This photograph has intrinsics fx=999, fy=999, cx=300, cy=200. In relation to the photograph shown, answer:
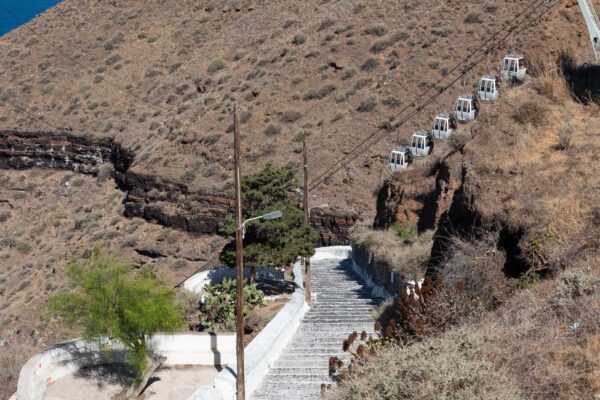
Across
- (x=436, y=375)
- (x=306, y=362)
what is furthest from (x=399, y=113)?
(x=436, y=375)

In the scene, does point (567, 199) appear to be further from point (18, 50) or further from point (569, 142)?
point (18, 50)

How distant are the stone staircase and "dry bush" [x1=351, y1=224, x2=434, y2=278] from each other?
127 centimetres

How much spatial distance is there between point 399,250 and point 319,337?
20.0ft

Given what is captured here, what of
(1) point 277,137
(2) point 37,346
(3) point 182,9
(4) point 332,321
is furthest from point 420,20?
(4) point 332,321

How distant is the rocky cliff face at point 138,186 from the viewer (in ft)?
161

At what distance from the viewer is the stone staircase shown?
58.0ft

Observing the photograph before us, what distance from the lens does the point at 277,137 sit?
5788 cm

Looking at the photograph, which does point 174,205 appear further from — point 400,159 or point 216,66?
point 216,66

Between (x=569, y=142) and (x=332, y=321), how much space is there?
7.52 meters

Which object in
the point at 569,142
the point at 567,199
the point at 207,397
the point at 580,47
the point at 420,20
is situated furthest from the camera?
the point at 420,20

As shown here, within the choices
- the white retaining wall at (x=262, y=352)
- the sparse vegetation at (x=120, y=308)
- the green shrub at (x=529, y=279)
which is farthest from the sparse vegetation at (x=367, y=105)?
the green shrub at (x=529, y=279)

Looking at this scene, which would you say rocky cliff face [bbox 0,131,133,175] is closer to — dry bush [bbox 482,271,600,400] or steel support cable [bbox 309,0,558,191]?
steel support cable [bbox 309,0,558,191]

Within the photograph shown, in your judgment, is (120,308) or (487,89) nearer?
(120,308)

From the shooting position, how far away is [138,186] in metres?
58.3
